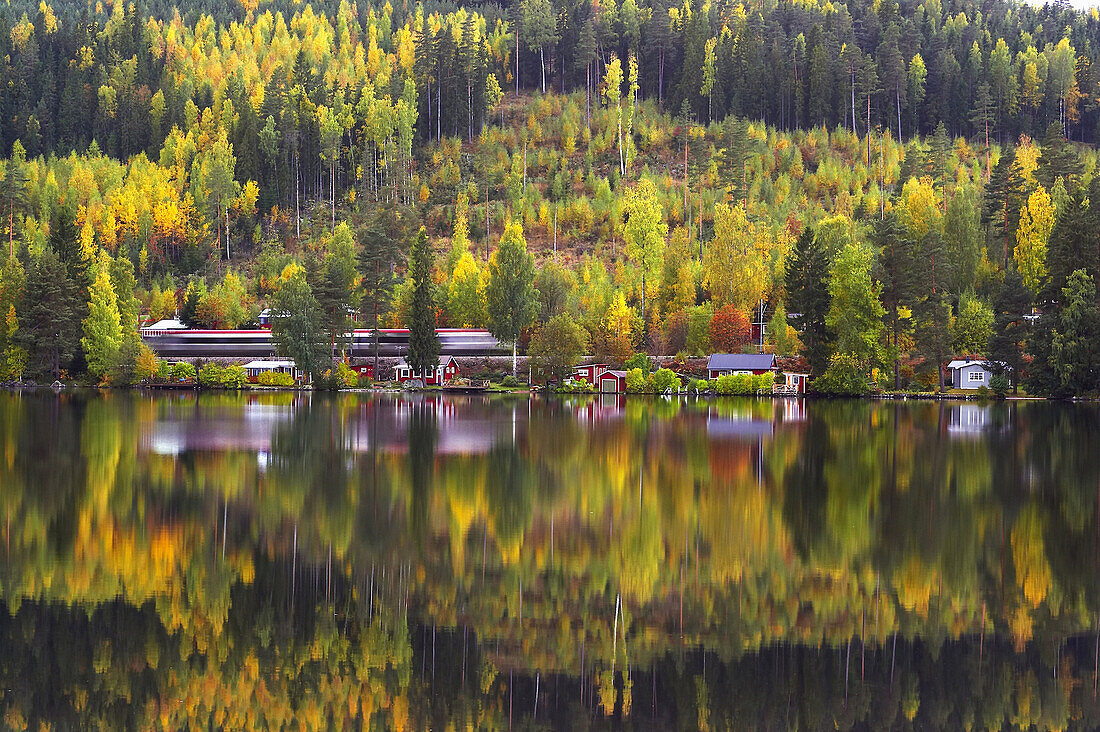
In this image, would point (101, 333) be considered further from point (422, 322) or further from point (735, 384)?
point (735, 384)

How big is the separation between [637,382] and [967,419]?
3229cm

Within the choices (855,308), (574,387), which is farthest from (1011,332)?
(574,387)

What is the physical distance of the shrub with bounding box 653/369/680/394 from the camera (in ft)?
273

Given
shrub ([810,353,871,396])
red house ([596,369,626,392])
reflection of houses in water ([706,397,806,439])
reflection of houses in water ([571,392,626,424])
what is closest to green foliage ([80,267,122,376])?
reflection of houses in water ([571,392,626,424])

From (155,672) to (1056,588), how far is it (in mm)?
13073

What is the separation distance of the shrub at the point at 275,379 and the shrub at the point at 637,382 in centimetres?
2723

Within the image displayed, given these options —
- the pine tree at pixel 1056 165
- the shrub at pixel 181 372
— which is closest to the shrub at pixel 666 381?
the shrub at pixel 181 372

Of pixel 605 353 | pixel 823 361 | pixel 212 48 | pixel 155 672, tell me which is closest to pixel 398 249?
pixel 605 353

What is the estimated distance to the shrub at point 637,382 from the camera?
83.2 meters

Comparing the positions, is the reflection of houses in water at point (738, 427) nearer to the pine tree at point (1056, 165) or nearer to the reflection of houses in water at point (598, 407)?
the reflection of houses in water at point (598, 407)

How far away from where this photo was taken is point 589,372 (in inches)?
3494

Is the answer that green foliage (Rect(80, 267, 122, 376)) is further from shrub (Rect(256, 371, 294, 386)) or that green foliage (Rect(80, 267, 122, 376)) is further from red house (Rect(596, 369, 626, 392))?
red house (Rect(596, 369, 626, 392))

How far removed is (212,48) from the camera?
16325 cm

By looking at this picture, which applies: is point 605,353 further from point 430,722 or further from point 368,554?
point 430,722
